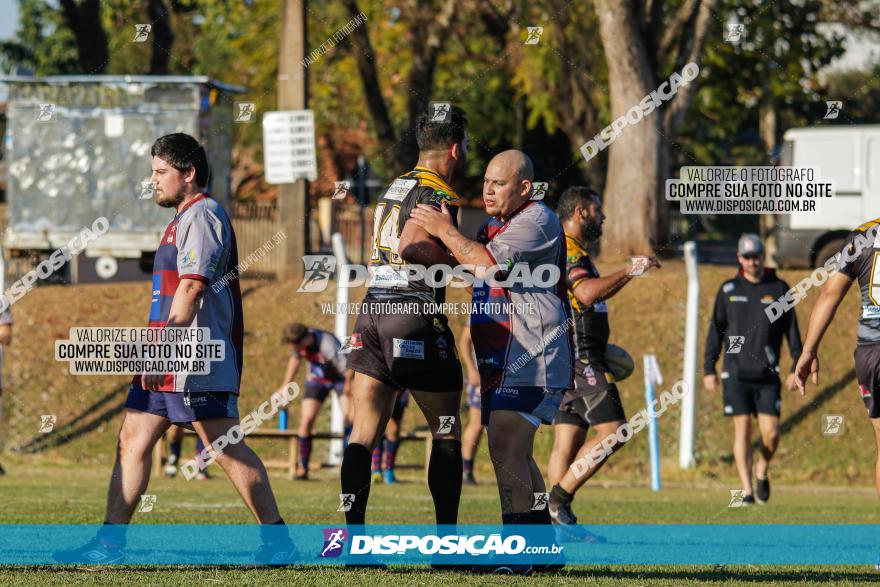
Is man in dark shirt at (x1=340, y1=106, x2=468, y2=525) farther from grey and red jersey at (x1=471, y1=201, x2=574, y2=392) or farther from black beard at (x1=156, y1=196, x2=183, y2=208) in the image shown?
black beard at (x1=156, y1=196, x2=183, y2=208)

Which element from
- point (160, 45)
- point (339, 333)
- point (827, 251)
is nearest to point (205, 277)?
point (339, 333)

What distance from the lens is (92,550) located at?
7.02m

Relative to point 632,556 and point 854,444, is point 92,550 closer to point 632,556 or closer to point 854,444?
point 632,556

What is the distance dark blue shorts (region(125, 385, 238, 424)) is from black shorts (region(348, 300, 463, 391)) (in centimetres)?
72

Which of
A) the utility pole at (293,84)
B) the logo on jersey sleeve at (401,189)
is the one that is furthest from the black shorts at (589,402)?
the utility pole at (293,84)

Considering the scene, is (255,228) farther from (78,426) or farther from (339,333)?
(339,333)

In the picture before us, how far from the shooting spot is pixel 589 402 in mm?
9953

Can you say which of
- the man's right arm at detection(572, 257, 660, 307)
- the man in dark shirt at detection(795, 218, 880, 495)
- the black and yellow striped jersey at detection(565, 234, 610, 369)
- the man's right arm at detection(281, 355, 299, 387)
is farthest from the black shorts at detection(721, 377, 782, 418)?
the man in dark shirt at detection(795, 218, 880, 495)

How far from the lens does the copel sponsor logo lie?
7.36m

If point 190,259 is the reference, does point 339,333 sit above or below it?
below

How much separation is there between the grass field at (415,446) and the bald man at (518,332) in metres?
1.06

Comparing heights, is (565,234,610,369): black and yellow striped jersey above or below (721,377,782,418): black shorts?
above

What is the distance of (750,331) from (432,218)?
25.6 ft

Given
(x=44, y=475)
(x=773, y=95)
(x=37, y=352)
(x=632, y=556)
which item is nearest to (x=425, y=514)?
(x=632, y=556)
